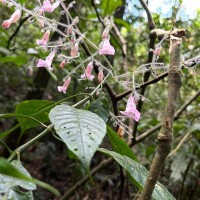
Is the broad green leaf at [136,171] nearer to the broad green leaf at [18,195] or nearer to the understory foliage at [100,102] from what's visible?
the understory foliage at [100,102]

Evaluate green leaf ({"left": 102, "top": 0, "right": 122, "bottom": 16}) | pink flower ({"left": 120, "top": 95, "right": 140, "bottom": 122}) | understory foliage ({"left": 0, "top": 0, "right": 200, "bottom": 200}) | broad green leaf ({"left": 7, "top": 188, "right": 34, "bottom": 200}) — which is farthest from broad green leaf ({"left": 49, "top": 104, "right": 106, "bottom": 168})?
green leaf ({"left": 102, "top": 0, "right": 122, "bottom": 16})

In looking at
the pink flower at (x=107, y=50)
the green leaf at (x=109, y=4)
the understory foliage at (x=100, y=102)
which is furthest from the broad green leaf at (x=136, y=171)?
the green leaf at (x=109, y=4)

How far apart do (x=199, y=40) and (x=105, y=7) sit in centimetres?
88

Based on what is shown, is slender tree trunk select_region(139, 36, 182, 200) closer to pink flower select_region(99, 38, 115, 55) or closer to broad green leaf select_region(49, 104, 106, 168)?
broad green leaf select_region(49, 104, 106, 168)

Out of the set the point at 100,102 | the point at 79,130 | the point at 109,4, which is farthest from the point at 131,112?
the point at 109,4

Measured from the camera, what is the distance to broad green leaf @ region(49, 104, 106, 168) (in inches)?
17.6

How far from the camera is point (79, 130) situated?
20.6 inches

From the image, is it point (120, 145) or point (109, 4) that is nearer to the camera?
point (120, 145)

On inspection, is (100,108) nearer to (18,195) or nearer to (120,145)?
(120,145)

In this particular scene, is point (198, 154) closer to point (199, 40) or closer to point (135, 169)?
point (199, 40)

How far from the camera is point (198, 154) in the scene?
86.4 inches

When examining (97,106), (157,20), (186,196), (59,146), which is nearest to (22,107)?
(97,106)

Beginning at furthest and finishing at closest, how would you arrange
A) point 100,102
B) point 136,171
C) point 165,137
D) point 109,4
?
point 109,4 → point 100,102 → point 136,171 → point 165,137

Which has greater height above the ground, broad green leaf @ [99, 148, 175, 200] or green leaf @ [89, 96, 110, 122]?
green leaf @ [89, 96, 110, 122]
